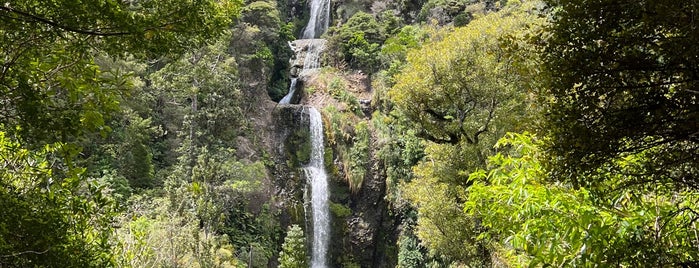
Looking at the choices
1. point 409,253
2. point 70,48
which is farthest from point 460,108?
point 409,253

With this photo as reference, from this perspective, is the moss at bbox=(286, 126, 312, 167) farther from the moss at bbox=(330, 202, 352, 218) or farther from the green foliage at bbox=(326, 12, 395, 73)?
the green foliage at bbox=(326, 12, 395, 73)

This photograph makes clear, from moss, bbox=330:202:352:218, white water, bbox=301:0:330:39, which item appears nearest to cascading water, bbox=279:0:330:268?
moss, bbox=330:202:352:218

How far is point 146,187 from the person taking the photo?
14297mm

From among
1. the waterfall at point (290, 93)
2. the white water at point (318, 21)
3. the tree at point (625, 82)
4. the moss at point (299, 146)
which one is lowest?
the moss at point (299, 146)

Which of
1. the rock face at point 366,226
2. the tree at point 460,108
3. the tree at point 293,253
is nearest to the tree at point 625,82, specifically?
the tree at point 460,108

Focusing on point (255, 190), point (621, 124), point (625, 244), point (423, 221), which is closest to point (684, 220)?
point (625, 244)

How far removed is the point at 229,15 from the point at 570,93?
7.99ft

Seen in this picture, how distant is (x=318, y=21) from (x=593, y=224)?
93.7 feet

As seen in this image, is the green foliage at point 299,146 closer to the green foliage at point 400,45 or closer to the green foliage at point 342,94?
the green foliage at point 342,94

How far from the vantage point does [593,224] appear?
2.54 m

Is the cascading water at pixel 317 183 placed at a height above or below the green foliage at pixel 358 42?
below

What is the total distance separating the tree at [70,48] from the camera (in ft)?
7.76

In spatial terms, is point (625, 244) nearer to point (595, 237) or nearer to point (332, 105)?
point (595, 237)

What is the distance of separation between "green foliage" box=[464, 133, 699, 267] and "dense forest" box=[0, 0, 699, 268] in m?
0.02
